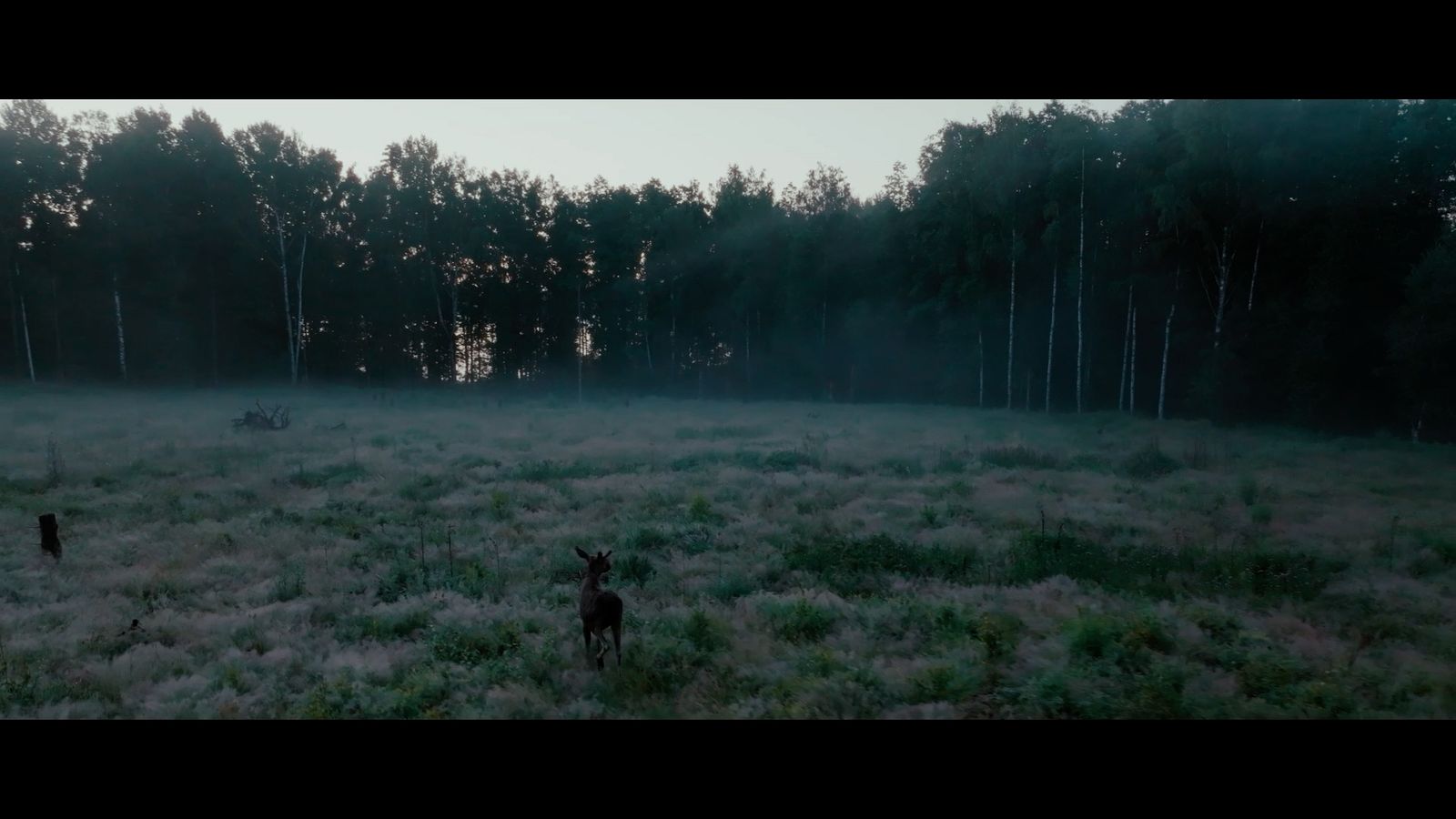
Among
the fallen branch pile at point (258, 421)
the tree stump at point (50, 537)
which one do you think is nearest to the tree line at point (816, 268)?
the fallen branch pile at point (258, 421)

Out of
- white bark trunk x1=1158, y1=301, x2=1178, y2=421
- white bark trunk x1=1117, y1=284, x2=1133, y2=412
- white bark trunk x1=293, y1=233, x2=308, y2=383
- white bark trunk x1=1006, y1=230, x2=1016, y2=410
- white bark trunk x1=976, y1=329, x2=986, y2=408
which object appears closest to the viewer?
white bark trunk x1=1158, y1=301, x2=1178, y2=421

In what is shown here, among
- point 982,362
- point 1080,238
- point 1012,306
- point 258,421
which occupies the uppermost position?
point 1080,238

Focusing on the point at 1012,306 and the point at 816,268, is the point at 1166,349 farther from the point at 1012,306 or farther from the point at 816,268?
the point at 816,268

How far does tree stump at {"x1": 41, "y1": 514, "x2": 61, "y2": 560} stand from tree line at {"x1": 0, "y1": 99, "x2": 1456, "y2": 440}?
26.0 metres

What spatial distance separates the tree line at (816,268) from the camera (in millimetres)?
19969

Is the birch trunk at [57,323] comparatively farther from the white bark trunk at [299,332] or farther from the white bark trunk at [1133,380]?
the white bark trunk at [1133,380]

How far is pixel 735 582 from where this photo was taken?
7195 millimetres

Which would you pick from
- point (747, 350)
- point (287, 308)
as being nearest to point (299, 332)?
point (287, 308)

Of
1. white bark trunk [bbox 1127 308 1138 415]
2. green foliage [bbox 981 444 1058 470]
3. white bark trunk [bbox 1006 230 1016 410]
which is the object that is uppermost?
white bark trunk [bbox 1006 230 1016 410]

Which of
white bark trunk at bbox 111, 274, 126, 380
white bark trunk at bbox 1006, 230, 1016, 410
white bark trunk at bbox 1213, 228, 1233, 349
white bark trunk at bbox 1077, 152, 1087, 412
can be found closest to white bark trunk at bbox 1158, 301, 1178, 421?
white bark trunk at bbox 1213, 228, 1233, 349

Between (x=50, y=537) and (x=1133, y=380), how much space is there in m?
28.1

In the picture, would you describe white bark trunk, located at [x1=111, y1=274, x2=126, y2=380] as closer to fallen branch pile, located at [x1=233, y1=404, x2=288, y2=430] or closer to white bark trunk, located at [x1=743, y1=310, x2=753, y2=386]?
fallen branch pile, located at [x1=233, y1=404, x2=288, y2=430]

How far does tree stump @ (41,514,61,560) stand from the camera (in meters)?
7.84

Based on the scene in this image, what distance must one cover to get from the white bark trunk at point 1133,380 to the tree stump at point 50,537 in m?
27.6
